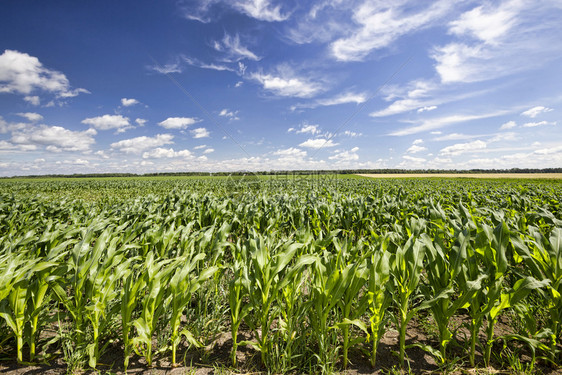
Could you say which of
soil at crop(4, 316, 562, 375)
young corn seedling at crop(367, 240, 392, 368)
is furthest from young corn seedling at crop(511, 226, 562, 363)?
young corn seedling at crop(367, 240, 392, 368)

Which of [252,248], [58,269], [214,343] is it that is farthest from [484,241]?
[58,269]

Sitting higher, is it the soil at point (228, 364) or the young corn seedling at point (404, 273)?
the young corn seedling at point (404, 273)

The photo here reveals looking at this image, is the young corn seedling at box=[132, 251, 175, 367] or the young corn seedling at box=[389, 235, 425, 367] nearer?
the young corn seedling at box=[132, 251, 175, 367]

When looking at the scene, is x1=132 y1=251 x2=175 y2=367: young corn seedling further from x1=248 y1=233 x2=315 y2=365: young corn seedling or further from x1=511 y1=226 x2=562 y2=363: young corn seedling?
x1=511 y1=226 x2=562 y2=363: young corn seedling

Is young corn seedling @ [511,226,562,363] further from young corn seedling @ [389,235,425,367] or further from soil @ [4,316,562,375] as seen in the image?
young corn seedling @ [389,235,425,367]

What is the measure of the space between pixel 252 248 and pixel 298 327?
3.28ft

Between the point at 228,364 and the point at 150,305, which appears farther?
the point at 228,364

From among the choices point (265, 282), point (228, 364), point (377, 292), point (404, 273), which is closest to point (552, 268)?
point (404, 273)

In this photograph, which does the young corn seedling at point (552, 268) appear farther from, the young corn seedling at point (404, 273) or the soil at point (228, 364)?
the young corn seedling at point (404, 273)

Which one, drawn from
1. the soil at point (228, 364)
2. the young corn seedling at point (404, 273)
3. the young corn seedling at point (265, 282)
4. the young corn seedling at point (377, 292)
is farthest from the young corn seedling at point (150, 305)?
the young corn seedling at point (404, 273)

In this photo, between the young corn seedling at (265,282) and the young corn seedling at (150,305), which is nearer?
the young corn seedling at (150,305)

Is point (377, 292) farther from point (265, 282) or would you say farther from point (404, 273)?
point (265, 282)

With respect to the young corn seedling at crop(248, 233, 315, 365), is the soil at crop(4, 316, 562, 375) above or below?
below

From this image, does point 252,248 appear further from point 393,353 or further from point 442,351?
point 442,351
